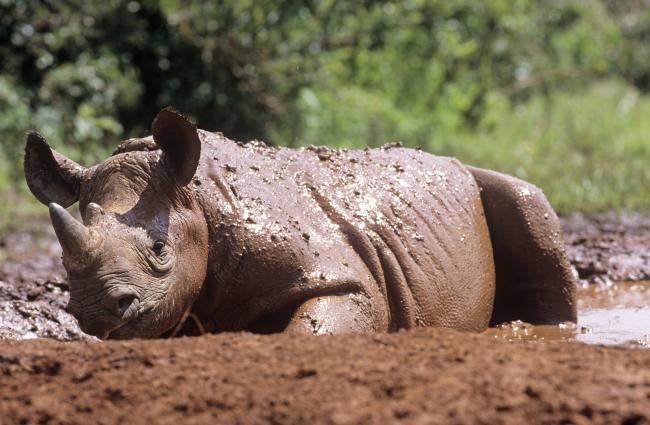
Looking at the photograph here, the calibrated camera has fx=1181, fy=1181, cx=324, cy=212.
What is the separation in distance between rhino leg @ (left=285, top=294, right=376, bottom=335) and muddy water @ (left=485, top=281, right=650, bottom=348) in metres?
1.07

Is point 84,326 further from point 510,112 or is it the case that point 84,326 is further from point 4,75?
point 510,112

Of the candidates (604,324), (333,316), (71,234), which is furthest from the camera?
(604,324)

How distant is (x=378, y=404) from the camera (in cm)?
318

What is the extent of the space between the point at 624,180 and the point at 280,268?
7.42 m

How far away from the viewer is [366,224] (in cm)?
552

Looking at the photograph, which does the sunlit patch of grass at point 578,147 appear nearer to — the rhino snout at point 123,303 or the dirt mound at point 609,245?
the dirt mound at point 609,245

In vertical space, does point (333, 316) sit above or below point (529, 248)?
below

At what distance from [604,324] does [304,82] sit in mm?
7304

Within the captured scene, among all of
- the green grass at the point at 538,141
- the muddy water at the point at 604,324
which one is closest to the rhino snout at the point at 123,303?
the muddy water at the point at 604,324

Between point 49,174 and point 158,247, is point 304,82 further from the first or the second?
point 158,247

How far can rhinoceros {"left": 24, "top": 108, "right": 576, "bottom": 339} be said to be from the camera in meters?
4.61

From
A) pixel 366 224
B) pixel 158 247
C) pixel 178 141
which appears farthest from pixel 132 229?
pixel 366 224

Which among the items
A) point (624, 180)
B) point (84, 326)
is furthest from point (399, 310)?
point (624, 180)

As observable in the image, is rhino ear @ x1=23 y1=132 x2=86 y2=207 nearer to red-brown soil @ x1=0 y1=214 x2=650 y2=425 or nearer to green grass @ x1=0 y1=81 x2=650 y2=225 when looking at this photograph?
red-brown soil @ x1=0 y1=214 x2=650 y2=425
